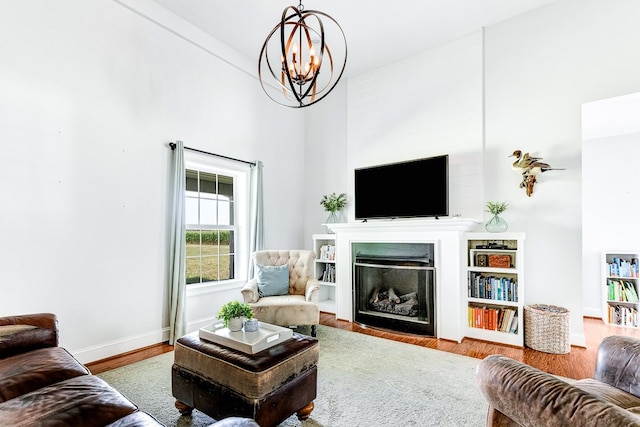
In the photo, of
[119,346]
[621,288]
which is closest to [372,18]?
[119,346]

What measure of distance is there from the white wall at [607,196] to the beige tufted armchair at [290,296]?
3.84 metres

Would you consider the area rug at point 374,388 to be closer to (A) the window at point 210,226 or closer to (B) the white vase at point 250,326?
(B) the white vase at point 250,326

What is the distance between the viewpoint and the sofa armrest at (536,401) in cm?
93

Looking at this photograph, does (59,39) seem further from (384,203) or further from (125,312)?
(384,203)

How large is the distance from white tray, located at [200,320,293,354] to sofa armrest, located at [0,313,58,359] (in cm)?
93

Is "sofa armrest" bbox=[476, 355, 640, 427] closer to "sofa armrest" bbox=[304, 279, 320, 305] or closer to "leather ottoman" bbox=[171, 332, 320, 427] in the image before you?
"leather ottoman" bbox=[171, 332, 320, 427]

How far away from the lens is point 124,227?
3160 mm

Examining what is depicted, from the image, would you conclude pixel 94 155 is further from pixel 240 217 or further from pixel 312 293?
pixel 312 293

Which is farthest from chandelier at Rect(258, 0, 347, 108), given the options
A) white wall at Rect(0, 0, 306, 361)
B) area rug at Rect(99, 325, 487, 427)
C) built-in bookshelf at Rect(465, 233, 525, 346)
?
built-in bookshelf at Rect(465, 233, 525, 346)

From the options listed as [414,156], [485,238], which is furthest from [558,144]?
[414,156]

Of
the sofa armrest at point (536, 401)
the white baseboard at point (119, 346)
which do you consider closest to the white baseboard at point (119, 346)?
the white baseboard at point (119, 346)

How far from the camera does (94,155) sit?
2963 millimetres

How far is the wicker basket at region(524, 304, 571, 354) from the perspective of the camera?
3123 mm

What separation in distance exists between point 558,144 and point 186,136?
417 cm
